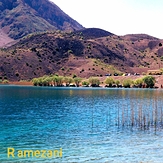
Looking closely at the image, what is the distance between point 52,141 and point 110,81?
157 meters

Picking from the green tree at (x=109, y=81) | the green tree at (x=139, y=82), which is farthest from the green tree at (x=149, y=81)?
the green tree at (x=109, y=81)

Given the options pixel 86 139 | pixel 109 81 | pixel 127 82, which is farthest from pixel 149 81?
pixel 86 139

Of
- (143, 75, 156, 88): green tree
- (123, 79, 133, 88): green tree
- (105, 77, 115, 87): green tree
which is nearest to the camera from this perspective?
(143, 75, 156, 88): green tree

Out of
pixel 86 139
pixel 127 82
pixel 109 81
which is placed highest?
pixel 109 81

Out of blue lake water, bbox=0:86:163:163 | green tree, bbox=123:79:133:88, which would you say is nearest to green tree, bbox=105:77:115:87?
green tree, bbox=123:79:133:88

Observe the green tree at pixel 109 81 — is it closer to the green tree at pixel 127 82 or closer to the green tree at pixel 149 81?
the green tree at pixel 127 82

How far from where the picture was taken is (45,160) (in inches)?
1081

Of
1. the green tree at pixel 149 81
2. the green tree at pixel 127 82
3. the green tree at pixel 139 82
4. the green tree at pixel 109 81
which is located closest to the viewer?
the green tree at pixel 149 81

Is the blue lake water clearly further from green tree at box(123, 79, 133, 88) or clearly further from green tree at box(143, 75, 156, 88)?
green tree at box(123, 79, 133, 88)

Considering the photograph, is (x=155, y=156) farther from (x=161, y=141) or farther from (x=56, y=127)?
(x=56, y=127)

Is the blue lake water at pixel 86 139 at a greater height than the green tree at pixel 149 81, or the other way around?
the green tree at pixel 149 81

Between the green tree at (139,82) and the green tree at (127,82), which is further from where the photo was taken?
the green tree at (127,82)

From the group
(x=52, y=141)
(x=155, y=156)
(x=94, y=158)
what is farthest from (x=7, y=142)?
(x=155, y=156)

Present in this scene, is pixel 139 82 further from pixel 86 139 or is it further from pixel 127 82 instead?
pixel 86 139
